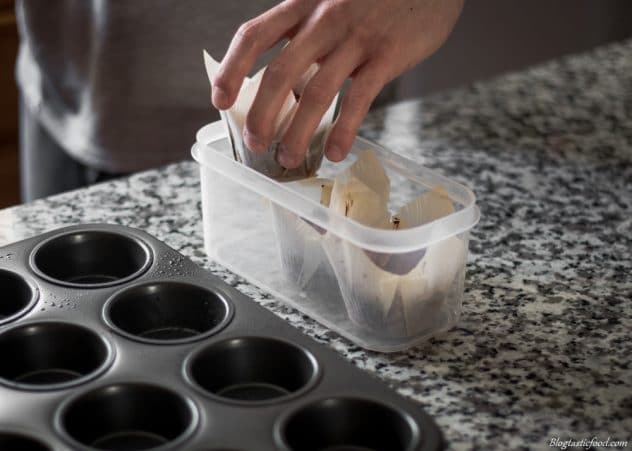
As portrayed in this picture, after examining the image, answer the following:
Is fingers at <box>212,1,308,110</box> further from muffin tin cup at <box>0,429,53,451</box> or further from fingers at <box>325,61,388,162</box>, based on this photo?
muffin tin cup at <box>0,429,53,451</box>

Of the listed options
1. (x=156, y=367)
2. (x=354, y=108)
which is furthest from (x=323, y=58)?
(x=156, y=367)

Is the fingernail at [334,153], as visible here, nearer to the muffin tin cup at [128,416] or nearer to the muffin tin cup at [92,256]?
the muffin tin cup at [92,256]

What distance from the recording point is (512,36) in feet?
9.42

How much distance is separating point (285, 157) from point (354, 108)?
9 cm

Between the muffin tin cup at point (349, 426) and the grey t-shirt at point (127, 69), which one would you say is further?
the grey t-shirt at point (127, 69)

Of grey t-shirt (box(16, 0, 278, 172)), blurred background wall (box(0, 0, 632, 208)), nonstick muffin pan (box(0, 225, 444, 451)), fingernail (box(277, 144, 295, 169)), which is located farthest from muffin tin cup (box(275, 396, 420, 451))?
blurred background wall (box(0, 0, 632, 208))

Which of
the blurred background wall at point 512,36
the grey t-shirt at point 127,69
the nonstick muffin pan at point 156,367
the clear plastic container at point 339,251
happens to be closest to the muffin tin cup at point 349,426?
the nonstick muffin pan at point 156,367

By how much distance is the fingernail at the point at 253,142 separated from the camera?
0.91m

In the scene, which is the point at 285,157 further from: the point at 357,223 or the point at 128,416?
the point at 128,416

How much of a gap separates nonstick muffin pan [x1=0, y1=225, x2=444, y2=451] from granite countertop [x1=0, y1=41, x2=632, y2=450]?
2.6 inches

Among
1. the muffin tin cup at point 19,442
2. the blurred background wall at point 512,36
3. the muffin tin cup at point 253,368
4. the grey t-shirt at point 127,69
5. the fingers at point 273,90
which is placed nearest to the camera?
the muffin tin cup at point 19,442

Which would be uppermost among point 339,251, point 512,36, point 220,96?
point 220,96

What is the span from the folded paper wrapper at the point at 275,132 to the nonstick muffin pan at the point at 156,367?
0.12 metres

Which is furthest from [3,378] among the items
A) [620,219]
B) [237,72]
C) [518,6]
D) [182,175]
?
[518,6]
